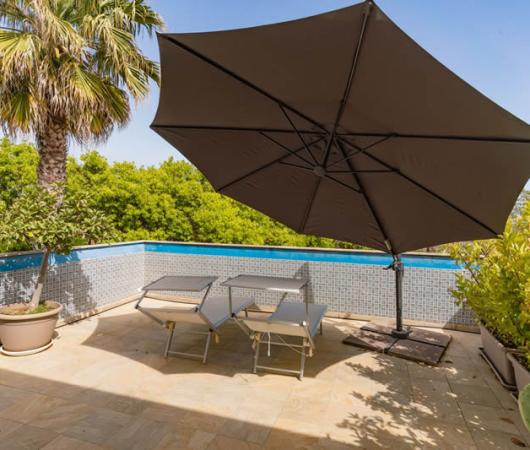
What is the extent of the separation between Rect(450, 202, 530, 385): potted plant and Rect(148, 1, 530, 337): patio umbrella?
0.97 ft

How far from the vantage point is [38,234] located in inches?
159

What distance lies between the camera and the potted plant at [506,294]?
2.90 meters

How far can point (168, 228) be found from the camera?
1027cm

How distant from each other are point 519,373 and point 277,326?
2307 millimetres

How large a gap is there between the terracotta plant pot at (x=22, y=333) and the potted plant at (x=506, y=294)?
5.00 m

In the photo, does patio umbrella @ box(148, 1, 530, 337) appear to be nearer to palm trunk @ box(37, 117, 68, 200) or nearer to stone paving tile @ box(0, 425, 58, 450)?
stone paving tile @ box(0, 425, 58, 450)

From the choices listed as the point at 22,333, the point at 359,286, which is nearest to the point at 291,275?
the point at 359,286

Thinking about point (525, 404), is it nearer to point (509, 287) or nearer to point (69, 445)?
point (509, 287)

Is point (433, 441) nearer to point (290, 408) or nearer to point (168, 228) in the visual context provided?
point (290, 408)

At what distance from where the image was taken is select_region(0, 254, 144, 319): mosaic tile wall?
4617 millimetres

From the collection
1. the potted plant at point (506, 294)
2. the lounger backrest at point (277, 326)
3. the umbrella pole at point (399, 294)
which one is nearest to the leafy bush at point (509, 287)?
the potted plant at point (506, 294)

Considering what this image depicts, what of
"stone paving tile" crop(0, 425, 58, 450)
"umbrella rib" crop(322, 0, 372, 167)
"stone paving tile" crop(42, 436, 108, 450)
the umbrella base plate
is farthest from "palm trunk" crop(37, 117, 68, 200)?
the umbrella base plate

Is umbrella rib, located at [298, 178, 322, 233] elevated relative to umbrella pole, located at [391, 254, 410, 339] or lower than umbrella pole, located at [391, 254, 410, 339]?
elevated

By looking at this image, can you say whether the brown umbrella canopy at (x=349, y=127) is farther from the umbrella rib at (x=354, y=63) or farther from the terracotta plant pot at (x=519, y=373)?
the terracotta plant pot at (x=519, y=373)
